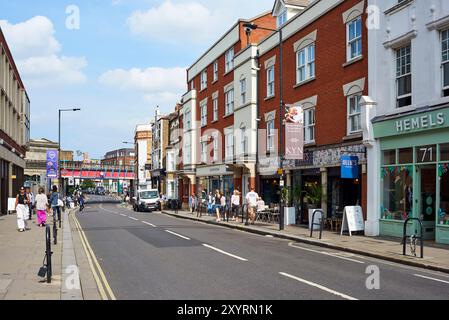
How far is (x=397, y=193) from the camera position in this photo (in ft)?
59.2

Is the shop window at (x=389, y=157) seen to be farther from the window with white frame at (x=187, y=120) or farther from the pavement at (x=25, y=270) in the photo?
the window with white frame at (x=187, y=120)

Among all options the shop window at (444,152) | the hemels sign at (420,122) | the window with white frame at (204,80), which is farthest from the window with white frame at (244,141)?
the shop window at (444,152)

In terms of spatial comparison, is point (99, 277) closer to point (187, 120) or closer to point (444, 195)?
point (444, 195)

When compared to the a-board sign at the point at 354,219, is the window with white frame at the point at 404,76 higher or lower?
higher

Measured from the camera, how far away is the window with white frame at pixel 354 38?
20.3m

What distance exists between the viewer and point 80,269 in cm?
1121

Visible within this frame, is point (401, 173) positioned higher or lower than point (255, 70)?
lower

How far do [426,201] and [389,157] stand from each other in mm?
2263

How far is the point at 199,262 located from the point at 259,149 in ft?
59.0

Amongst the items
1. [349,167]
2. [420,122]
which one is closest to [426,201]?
[420,122]

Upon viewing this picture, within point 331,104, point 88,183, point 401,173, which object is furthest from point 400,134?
point 88,183

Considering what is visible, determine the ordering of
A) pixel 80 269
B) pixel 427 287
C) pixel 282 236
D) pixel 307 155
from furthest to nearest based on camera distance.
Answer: pixel 307 155
pixel 282 236
pixel 80 269
pixel 427 287

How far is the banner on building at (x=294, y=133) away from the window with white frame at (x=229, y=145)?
11.3 m

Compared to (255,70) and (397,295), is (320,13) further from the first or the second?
(397,295)
